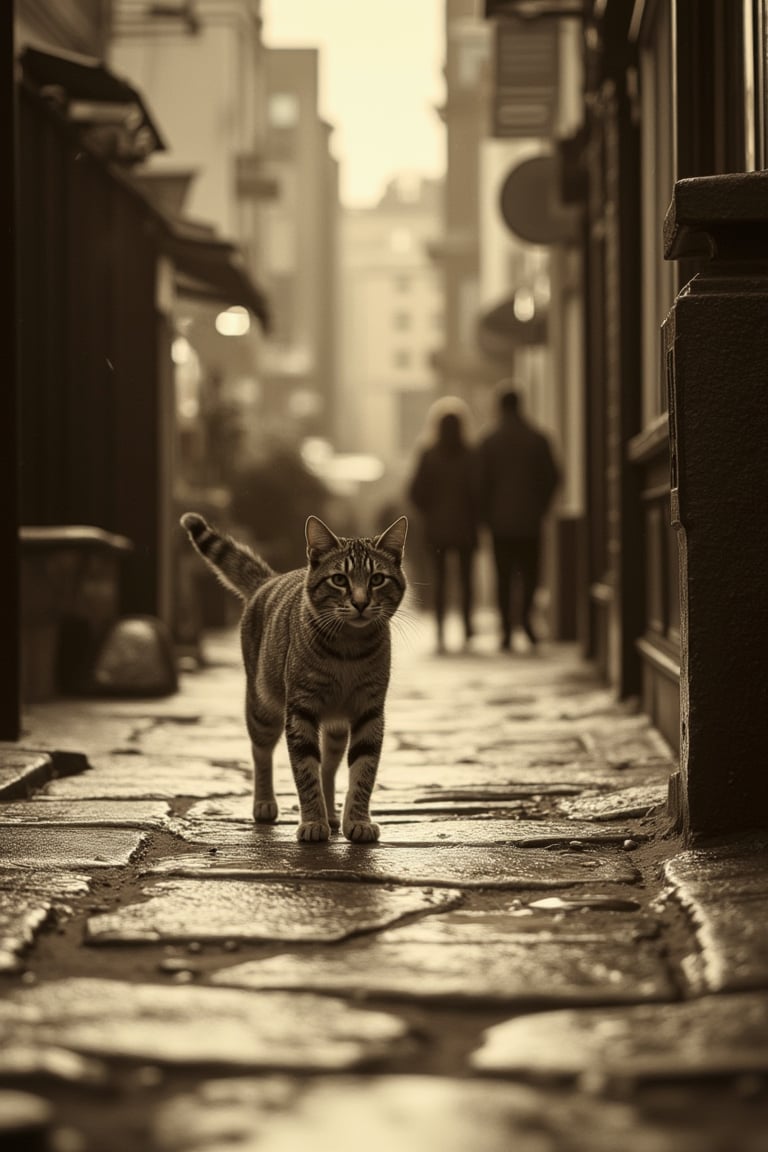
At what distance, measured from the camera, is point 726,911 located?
11.8ft

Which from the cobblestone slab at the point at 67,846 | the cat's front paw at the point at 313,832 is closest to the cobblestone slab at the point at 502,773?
the cat's front paw at the point at 313,832

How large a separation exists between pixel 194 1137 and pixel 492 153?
36.5m

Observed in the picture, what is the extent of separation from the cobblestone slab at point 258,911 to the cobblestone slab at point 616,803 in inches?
52.6

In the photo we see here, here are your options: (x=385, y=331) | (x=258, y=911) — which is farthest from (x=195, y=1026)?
(x=385, y=331)

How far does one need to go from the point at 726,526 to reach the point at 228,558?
2.38 m

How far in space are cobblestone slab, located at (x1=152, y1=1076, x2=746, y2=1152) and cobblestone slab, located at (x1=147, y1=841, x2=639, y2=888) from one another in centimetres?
177

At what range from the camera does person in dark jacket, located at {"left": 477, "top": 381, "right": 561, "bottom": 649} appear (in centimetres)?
1462

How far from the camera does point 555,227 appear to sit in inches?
632

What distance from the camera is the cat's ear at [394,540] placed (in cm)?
556

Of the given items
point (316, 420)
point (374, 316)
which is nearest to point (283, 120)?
point (316, 420)

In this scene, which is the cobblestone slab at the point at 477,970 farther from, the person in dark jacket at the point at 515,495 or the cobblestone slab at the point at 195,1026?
the person in dark jacket at the point at 515,495

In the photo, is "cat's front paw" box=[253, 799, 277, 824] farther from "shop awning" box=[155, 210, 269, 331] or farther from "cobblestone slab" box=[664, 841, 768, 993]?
"shop awning" box=[155, 210, 269, 331]

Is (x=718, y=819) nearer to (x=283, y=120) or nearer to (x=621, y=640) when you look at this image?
(x=621, y=640)

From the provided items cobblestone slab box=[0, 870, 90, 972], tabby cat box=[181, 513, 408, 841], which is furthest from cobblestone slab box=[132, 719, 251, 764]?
cobblestone slab box=[0, 870, 90, 972]
